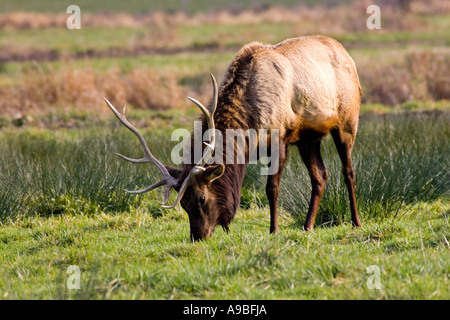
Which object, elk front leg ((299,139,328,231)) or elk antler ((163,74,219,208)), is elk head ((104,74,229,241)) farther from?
elk front leg ((299,139,328,231))

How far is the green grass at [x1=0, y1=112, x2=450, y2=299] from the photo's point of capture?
5.66 metres

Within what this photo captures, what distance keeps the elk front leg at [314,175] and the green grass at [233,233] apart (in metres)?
0.28

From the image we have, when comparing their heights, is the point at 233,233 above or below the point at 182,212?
above

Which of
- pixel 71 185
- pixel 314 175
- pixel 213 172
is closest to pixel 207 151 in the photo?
pixel 213 172

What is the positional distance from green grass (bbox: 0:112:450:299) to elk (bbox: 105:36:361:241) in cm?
30

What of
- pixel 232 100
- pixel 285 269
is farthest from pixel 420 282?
pixel 232 100

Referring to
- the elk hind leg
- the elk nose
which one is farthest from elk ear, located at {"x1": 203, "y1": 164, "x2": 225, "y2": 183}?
the elk hind leg

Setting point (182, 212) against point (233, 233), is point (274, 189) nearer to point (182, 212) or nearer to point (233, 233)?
point (233, 233)

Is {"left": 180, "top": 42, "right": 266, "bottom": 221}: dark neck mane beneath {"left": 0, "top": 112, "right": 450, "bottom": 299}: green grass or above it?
above

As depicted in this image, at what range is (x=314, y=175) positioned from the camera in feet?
26.8

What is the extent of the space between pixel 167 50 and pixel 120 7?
27.2 m

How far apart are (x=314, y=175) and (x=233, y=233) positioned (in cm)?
130

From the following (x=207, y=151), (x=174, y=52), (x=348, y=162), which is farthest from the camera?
(x=174, y=52)
